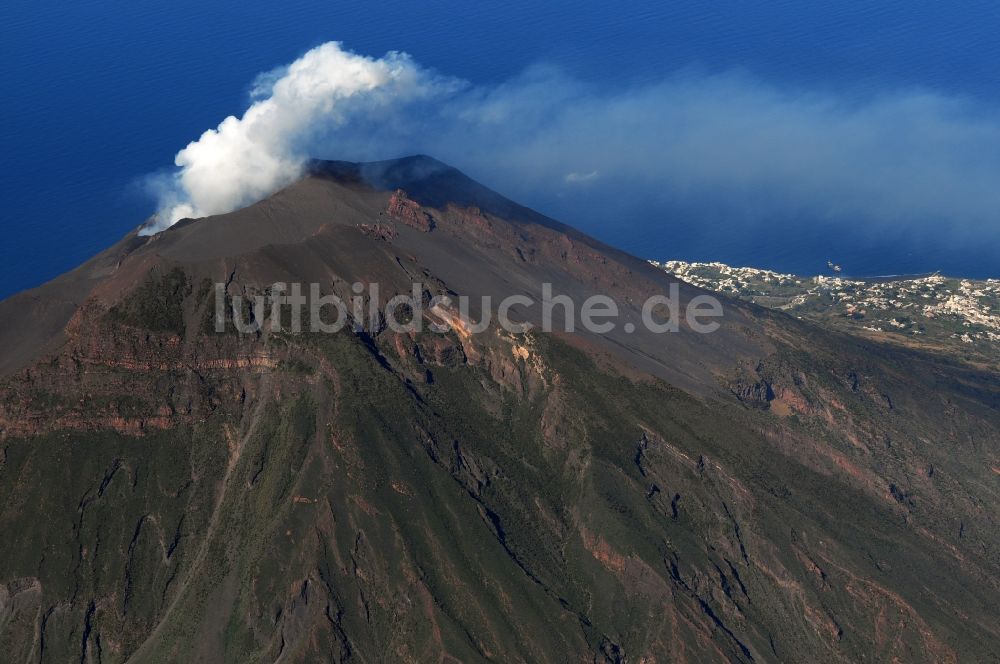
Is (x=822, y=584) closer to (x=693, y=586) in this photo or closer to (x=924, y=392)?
(x=693, y=586)

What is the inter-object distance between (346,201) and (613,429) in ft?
177

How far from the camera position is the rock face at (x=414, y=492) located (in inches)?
5340

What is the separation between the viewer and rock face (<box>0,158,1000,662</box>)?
445ft

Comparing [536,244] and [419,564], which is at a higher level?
[536,244]

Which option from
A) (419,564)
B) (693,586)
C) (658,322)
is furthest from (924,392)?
(419,564)

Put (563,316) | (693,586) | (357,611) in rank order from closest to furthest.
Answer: (357,611)
(693,586)
(563,316)

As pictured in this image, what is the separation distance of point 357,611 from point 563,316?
59523 mm

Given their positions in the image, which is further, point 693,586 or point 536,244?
point 536,244

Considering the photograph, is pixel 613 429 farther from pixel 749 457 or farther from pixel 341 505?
pixel 341 505

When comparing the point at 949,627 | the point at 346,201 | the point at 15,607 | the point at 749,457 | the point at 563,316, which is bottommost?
the point at 15,607

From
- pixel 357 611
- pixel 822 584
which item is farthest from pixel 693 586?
pixel 357 611

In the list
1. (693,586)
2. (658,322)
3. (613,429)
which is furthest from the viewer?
(658,322)

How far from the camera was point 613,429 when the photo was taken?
158250 mm

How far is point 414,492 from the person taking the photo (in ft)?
472
